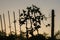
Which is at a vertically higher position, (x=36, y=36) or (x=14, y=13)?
(x=14, y=13)

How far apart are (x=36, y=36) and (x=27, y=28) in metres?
0.50

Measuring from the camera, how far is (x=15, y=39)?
1112 centimetres

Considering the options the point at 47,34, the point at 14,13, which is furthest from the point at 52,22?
the point at 14,13

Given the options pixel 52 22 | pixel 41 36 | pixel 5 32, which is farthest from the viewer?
pixel 5 32

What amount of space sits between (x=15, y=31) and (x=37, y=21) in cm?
105

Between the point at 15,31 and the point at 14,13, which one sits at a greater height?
the point at 14,13

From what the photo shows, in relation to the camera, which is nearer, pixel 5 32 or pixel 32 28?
pixel 32 28

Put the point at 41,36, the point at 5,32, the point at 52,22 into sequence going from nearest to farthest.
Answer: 1. the point at 52,22
2. the point at 41,36
3. the point at 5,32

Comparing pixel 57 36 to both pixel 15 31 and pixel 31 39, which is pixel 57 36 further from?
pixel 15 31

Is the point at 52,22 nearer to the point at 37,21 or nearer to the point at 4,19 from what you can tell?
the point at 37,21

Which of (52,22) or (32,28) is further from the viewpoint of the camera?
(32,28)

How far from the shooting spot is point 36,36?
1069 centimetres

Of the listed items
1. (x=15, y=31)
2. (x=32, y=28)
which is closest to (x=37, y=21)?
(x=32, y=28)

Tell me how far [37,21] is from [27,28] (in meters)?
0.48
